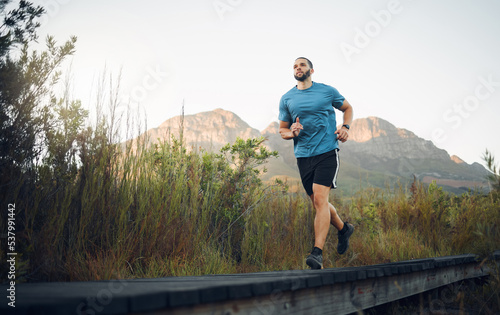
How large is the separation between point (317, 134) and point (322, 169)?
40 cm

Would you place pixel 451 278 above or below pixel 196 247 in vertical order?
below

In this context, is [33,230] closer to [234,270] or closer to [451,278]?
[234,270]

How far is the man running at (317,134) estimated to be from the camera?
12.8ft

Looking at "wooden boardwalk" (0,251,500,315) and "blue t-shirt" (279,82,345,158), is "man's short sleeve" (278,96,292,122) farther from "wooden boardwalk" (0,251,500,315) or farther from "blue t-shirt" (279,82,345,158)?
"wooden boardwalk" (0,251,500,315)

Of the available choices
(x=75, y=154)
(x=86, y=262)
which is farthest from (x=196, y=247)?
(x=75, y=154)

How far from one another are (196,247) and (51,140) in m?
1.62

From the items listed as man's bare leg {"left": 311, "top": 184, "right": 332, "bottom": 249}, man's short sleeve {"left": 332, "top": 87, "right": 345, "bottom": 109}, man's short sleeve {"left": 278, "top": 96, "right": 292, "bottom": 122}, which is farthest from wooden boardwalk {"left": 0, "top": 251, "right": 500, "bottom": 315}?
man's short sleeve {"left": 278, "top": 96, "right": 292, "bottom": 122}

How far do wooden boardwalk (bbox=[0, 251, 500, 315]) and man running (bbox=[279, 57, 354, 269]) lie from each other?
939 millimetres

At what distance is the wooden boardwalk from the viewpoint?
1.20m

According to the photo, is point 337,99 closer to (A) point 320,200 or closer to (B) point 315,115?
(B) point 315,115

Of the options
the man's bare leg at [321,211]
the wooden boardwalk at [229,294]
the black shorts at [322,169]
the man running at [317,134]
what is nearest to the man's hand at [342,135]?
the man running at [317,134]

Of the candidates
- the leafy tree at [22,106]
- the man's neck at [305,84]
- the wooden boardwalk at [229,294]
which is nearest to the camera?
the wooden boardwalk at [229,294]

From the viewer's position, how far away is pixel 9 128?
2.96 m

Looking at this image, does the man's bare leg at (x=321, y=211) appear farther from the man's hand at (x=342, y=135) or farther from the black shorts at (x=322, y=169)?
the man's hand at (x=342, y=135)
